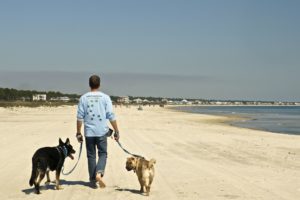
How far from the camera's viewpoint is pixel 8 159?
12.1m

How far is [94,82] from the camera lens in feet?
26.8

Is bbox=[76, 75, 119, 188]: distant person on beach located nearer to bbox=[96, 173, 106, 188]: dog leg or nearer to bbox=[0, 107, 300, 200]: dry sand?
bbox=[96, 173, 106, 188]: dog leg

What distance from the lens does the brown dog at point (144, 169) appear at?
25.3 feet

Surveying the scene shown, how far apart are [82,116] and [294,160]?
7829 mm

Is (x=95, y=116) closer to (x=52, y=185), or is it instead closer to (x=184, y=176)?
(x=52, y=185)

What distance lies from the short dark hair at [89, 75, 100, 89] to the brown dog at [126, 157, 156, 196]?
1453mm

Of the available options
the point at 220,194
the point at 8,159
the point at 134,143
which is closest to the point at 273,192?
the point at 220,194

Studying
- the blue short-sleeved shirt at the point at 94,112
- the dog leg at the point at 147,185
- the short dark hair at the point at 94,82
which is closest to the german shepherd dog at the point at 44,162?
the blue short-sleeved shirt at the point at 94,112

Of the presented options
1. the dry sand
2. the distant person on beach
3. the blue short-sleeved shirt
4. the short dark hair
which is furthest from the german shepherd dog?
the short dark hair

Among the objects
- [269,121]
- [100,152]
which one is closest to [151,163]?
[100,152]

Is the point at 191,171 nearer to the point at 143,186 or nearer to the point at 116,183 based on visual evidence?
the point at 116,183

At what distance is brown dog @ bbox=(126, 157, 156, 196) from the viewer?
7.70 metres

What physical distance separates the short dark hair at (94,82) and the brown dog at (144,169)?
145 cm

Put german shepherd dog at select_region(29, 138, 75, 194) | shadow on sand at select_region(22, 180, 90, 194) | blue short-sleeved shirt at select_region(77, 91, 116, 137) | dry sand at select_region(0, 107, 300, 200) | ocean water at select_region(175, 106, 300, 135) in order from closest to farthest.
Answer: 1. german shepherd dog at select_region(29, 138, 75, 194)
2. dry sand at select_region(0, 107, 300, 200)
3. blue short-sleeved shirt at select_region(77, 91, 116, 137)
4. shadow on sand at select_region(22, 180, 90, 194)
5. ocean water at select_region(175, 106, 300, 135)
